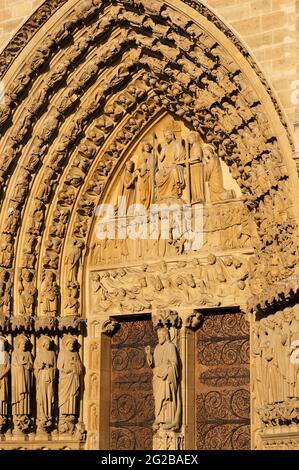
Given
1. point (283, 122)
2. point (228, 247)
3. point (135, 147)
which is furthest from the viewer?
point (135, 147)

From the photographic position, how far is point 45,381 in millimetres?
17266

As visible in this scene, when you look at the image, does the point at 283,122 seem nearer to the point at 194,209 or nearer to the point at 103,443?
the point at 194,209

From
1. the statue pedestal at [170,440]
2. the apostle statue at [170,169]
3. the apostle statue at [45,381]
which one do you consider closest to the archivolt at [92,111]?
the apostle statue at [170,169]

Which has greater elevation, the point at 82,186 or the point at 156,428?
the point at 82,186

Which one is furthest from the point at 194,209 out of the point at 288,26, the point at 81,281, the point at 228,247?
the point at 288,26

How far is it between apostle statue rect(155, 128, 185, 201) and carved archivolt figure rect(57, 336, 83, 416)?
2052mm

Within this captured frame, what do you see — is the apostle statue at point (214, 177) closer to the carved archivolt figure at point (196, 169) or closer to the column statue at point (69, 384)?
the carved archivolt figure at point (196, 169)

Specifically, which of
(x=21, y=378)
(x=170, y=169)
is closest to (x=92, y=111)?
(x=170, y=169)

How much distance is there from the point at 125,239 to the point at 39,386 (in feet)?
6.52

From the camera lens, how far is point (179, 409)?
54.4 ft

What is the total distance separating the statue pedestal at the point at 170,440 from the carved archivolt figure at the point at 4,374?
1871mm

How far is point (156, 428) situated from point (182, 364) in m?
0.78

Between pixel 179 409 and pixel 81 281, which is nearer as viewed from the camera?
pixel 179 409

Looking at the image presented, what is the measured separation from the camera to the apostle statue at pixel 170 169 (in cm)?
1711
